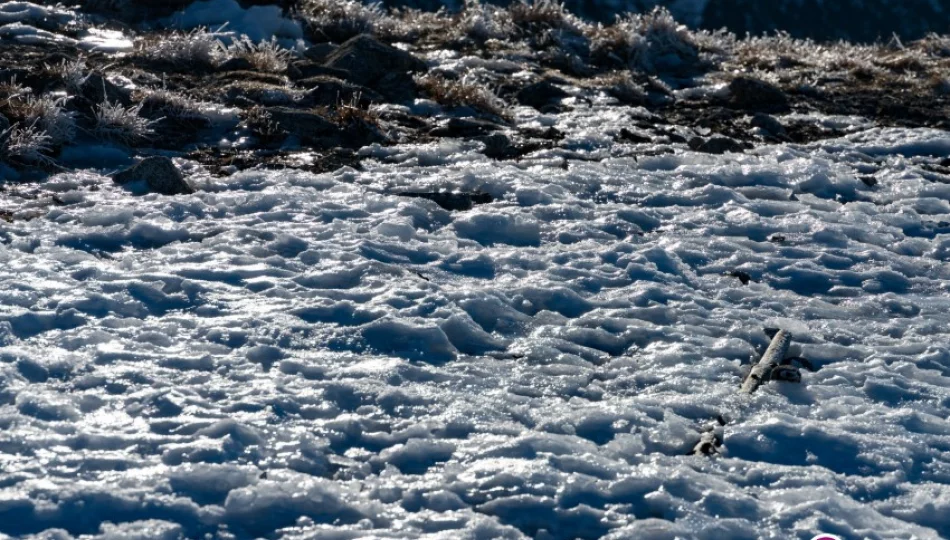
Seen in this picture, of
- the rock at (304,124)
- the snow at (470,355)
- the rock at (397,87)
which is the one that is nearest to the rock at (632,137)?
the snow at (470,355)

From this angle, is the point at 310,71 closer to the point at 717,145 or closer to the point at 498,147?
the point at 498,147

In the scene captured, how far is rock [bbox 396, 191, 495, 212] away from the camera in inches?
316

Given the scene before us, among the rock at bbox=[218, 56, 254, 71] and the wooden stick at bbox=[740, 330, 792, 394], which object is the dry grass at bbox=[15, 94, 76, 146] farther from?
the wooden stick at bbox=[740, 330, 792, 394]

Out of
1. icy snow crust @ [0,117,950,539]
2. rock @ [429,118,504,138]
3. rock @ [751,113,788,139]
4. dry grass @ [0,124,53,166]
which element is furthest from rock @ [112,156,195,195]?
rock @ [751,113,788,139]

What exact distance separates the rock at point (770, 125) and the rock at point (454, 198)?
12.6ft

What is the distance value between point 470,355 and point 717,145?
5.02 m

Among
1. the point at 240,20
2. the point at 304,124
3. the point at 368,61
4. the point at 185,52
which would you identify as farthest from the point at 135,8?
the point at 304,124

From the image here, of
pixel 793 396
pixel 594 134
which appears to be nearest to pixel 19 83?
pixel 594 134

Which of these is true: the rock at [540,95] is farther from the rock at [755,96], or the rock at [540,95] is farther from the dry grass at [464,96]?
the rock at [755,96]

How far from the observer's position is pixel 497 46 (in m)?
13.3

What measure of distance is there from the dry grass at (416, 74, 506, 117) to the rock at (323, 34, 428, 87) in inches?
18.6

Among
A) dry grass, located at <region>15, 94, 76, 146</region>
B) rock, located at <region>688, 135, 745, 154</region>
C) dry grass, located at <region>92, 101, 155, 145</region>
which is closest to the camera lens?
dry grass, located at <region>15, 94, 76, 146</region>

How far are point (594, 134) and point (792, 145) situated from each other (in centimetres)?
203

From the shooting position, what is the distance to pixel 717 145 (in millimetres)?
9836
